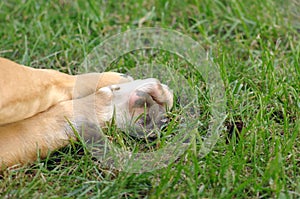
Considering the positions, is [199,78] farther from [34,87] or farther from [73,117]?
[34,87]

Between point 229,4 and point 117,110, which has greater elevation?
Answer: point 229,4

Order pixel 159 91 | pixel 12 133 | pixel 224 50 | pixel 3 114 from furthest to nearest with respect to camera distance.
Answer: pixel 224 50
pixel 159 91
pixel 12 133
pixel 3 114

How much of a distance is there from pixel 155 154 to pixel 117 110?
0.79 ft

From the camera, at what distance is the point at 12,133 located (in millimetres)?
2057

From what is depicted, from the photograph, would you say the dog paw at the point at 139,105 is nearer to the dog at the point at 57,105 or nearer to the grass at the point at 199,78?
the dog at the point at 57,105

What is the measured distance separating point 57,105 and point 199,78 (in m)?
0.69

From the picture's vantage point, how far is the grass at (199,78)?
1.96 m

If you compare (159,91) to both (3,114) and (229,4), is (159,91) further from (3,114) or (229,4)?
(229,4)

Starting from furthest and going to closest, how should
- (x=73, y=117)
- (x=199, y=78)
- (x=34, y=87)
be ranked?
(x=199, y=78) < (x=73, y=117) < (x=34, y=87)

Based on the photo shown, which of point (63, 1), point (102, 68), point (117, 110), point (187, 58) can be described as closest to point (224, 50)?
point (187, 58)

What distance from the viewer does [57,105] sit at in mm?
2162

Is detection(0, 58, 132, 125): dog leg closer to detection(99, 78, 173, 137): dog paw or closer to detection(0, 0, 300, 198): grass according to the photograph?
detection(99, 78, 173, 137): dog paw

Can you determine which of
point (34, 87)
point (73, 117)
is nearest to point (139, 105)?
point (73, 117)

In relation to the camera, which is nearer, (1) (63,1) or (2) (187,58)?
(2) (187,58)
